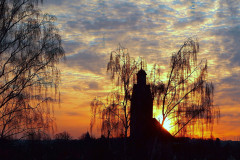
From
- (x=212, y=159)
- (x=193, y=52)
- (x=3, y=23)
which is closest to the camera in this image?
(x=3, y=23)

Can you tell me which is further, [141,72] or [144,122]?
[144,122]

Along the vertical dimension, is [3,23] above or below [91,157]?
above

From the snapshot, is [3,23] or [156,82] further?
[156,82]

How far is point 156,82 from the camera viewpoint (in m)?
22.7

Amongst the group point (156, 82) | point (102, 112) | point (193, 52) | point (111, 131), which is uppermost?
point (193, 52)

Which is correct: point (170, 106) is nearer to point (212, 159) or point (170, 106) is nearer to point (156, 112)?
point (156, 112)

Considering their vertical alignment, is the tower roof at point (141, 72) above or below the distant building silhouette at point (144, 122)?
above

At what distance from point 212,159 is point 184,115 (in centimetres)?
1491

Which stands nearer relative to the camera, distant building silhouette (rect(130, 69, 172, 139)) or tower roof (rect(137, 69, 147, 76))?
tower roof (rect(137, 69, 147, 76))

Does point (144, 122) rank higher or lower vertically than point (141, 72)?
lower

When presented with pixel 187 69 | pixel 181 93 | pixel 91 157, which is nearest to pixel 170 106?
pixel 181 93

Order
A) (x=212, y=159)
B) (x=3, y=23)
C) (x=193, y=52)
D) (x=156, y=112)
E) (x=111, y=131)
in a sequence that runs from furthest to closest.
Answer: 1. (x=212, y=159)
2. (x=156, y=112)
3. (x=111, y=131)
4. (x=193, y=52)
5. (x=3, y=23)

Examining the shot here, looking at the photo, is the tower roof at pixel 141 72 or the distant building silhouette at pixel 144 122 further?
the distant building silhouette at pixel 144 122

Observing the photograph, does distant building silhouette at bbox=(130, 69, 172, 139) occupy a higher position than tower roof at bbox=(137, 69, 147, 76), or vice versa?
tower roof at bbox=(137, 69, 147, 76)
